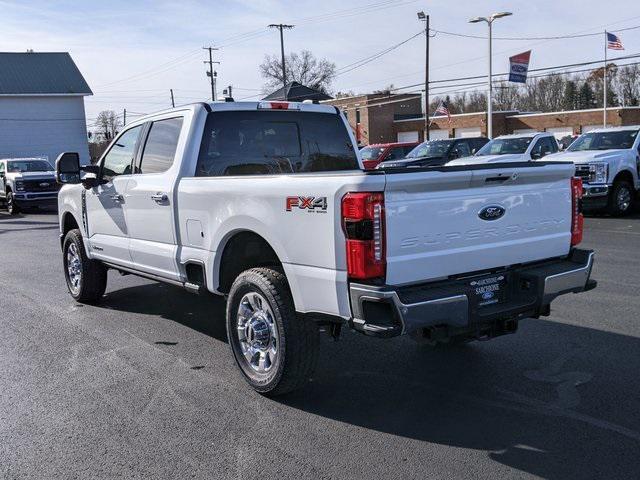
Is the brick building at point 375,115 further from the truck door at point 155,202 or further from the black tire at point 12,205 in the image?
the truck door at point 155,202

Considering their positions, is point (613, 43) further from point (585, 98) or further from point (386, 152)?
point (585, 98)

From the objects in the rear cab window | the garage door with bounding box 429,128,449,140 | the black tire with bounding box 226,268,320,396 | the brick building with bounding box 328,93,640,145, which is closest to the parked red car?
the rear cab window

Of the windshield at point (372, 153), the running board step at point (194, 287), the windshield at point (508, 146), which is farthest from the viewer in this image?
the windshield at point (372, 153)

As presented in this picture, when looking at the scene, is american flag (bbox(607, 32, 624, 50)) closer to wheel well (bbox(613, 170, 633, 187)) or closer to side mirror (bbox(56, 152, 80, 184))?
wheel well (bbox(613, 170, 633, 187))

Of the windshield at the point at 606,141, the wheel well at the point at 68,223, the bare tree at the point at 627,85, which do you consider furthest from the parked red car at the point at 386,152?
the bare tree at the point at 627,85

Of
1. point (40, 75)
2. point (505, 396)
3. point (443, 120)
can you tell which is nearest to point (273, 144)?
point (505, 396)

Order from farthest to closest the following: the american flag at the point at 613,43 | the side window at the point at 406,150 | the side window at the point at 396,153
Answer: the american flag at the point at 613,43
the side window at the point at 406,150
the side window at the point at 396,153

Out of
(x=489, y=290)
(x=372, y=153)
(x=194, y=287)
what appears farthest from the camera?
(x=372, y=153)

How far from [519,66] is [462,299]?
29.5m

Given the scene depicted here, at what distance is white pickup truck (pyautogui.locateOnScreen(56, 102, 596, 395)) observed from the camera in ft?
12.4

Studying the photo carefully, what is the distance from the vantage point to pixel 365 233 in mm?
3709

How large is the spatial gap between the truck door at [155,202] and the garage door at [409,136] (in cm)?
6069

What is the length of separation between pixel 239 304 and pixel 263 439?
1141 mm

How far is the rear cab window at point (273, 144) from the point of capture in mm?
5668
